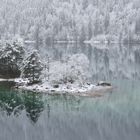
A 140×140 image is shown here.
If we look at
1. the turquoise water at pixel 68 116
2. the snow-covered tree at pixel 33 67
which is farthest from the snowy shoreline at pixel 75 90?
the snow-covered tree at pixel 33 67

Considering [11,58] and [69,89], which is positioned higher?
[11,58]

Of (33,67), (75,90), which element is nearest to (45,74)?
(33,67)

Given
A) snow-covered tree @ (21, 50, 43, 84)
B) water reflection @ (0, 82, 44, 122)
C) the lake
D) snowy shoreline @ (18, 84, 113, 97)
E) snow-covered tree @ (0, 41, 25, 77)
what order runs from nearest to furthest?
the lake, water reflection @ (0, 82, 44, 122), snowy shoreline @ (18, 84, 113, 97), snow-covered tree @ (21, 50, 43, 84), snow-covered tree @ (0, 41, 25, 77)

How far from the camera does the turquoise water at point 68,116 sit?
38.2 meters

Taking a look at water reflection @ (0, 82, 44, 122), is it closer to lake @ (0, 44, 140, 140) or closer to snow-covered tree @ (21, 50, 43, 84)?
lake @ (0, 44, 140, 140)

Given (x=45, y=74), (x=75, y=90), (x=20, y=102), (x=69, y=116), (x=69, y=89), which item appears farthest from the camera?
(x=45, y=74)

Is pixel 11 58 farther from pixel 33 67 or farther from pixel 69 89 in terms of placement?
pixel 69 89

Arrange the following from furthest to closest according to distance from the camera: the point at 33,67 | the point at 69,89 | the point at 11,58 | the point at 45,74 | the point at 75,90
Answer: the point at 11,58, the point at 45,74, the point at 33,67, the point at 69,89, the point at 75,90

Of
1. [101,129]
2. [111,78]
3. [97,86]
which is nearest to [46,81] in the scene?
[97,86]

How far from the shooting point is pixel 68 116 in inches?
1747

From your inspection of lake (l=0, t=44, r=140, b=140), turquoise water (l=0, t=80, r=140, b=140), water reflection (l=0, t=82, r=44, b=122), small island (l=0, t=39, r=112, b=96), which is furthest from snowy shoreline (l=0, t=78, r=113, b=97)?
water reflection (l=0, t=82, r=44, b=122)

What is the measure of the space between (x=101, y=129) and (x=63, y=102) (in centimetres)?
1257

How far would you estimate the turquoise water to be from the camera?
38188 millimetres

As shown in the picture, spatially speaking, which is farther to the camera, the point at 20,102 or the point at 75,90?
the point at 75,90
